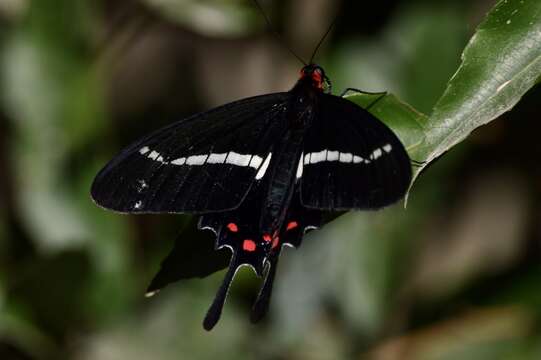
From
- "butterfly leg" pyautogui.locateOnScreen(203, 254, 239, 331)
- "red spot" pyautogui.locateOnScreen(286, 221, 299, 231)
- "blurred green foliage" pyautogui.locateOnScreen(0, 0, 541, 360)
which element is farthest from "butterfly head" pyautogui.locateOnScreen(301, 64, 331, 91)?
"blurred green foliage" pyautogui.locateOnScreen(0, 0, 541, 360)

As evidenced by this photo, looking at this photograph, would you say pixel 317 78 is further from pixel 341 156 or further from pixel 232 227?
pixel 232 227

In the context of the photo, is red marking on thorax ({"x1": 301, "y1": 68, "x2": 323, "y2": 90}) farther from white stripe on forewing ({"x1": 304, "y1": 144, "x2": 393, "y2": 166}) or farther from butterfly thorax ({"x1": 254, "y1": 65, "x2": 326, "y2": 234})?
white stripe on forewing ({"x1": 304, "y1": 144, "x2": 393, "y2": 166})

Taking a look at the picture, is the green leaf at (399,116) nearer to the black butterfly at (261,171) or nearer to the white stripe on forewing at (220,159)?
the black butterfly at (261,171)

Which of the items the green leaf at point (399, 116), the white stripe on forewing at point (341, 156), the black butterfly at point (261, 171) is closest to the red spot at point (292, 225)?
the black butterfly at point (261, 171)

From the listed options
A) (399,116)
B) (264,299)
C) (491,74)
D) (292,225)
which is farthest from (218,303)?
(491,74)

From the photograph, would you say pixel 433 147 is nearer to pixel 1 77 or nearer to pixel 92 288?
pixel 92 288
